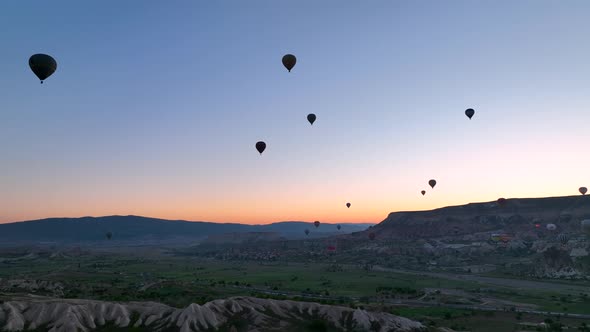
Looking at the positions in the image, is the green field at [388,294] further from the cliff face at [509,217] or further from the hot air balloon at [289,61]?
the cliff face at [509,217]

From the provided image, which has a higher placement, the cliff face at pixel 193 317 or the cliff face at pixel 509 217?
the cliff face at pixel 509 217

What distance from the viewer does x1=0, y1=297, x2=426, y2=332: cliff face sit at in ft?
120

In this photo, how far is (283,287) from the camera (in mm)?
81312

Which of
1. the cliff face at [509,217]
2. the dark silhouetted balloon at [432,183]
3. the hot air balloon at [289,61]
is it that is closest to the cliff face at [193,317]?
the hot air balloon at [289,61]

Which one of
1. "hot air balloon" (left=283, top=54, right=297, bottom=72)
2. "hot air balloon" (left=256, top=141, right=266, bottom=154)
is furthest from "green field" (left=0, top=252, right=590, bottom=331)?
"hot air balloon" (left=283, top=54, right=297, bottom=72)

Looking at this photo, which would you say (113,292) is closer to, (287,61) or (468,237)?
(287,61)

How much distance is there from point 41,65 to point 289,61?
1154 inches

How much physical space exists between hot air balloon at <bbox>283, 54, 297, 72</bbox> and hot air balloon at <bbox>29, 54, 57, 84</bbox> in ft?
91.5

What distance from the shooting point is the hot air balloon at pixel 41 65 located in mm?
46562

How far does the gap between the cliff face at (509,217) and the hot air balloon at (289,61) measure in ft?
417

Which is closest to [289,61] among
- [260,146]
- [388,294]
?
[260,146]

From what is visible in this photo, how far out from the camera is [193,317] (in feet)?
122

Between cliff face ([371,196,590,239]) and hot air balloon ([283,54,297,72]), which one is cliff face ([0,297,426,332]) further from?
cliff face ([371,196,590,239])

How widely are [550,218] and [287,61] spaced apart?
14489 cm
